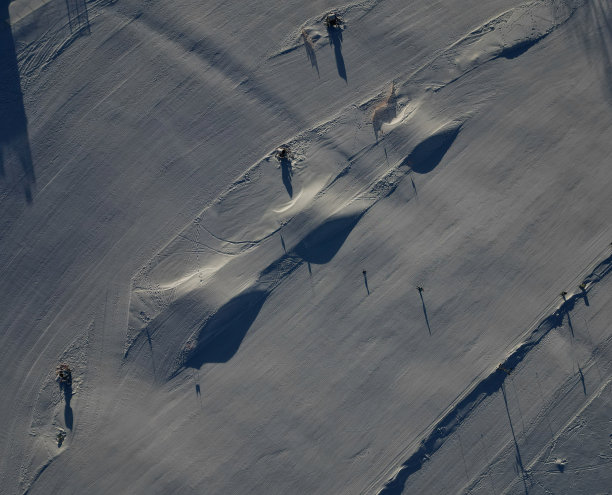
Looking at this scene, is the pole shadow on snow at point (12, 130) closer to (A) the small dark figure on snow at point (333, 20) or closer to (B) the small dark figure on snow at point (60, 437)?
(B) the small dark figure on snow at point (60, 437)

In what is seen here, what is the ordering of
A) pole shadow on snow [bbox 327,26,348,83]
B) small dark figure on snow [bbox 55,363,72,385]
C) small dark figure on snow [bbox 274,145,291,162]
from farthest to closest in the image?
1. pole shadow on snow [bbox 327,26,348,83]
2. small dark figure on snow [bbox 274,145,291,162]
3. small dark figure on snow [bbox 55,363,72,385]

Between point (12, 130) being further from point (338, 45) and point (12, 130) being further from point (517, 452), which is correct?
point (517, 452)

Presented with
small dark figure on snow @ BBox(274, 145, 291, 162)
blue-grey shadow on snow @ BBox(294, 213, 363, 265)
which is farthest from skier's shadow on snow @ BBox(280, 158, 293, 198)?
blue-grey shadow on snow @ BBox(294, 213, 363, 265)

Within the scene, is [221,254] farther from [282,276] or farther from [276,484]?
[276,484]

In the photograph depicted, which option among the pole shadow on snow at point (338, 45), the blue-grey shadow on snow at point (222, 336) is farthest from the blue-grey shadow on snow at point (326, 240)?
the pole shadow on snow at point (338, 45)

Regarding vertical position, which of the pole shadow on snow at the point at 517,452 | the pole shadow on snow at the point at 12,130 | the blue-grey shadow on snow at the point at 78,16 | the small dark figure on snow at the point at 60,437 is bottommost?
the pole shadow on snow at the point at 517,452

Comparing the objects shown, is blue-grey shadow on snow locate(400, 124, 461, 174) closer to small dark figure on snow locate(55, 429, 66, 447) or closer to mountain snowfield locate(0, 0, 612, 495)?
mountain snowfield locate(0, 0, 612, 495)
